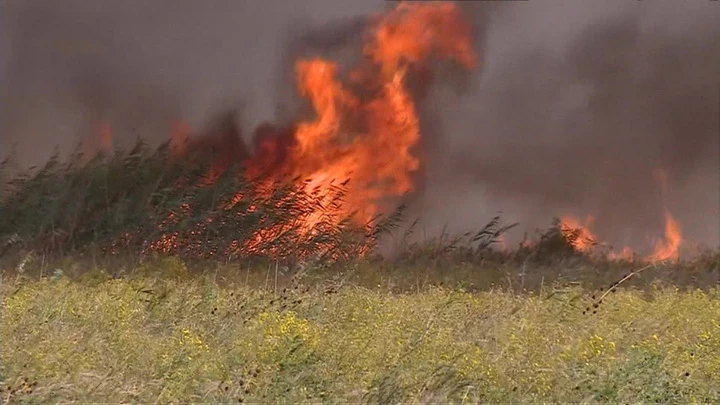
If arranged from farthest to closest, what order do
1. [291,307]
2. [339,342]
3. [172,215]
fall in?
[172,215], [291,307], [339,342]

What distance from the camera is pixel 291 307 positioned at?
8.20m

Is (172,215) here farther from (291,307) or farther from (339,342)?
(339,342)

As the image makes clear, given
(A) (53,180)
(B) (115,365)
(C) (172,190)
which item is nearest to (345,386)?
(B) (115,365)

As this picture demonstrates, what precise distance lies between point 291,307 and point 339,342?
162 centimetres

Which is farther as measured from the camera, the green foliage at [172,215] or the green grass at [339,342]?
the green foliage at [172,215]

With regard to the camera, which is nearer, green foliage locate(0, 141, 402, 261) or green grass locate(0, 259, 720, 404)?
green grass locate(0, 259, 720, 404)

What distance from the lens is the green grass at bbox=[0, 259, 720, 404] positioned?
5.78 metres

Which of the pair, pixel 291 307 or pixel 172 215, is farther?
pixel 172 215

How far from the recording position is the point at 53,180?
9.87 metres

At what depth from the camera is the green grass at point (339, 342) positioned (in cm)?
578

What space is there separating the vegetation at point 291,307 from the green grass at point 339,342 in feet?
0.08

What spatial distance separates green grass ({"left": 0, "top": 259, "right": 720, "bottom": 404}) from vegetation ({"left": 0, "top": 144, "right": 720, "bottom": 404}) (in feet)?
0.08

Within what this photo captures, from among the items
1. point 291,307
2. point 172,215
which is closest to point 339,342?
point 291,307

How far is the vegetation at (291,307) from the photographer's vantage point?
5.96 metres
